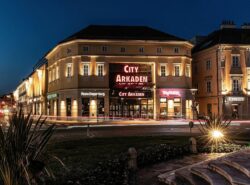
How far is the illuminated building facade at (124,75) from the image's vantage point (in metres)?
55.0

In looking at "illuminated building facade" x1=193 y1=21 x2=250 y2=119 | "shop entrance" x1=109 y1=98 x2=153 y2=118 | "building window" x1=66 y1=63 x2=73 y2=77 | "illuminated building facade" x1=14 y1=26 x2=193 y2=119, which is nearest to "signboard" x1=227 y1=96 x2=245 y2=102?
"illuminated building facade" x1=193 y1=21 x2=250 y2=119

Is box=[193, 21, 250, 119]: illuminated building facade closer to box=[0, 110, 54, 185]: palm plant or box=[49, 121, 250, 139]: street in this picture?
box=[49, 121, 250, 139]: street

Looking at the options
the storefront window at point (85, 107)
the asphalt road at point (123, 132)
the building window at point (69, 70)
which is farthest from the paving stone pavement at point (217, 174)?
the building window at point (69, 70)

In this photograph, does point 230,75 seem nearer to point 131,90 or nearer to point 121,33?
point 131,90

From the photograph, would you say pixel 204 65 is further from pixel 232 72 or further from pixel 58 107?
pixel 58 107

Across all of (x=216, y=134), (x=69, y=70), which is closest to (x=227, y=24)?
(x=69, y=70)

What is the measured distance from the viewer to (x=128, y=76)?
55906 millimetres

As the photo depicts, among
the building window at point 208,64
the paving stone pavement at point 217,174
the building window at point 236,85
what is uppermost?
the building window at point 208,64

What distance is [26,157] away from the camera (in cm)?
662

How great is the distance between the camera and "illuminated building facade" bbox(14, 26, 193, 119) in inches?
2165

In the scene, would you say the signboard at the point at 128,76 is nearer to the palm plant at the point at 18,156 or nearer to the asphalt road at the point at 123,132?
the asphalt road at the point at 123,132

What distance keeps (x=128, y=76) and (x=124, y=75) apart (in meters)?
0.59

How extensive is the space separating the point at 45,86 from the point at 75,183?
65532 mm

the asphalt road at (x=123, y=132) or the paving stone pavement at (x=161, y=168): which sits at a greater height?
the asphalt road at (x=123, y=132)
